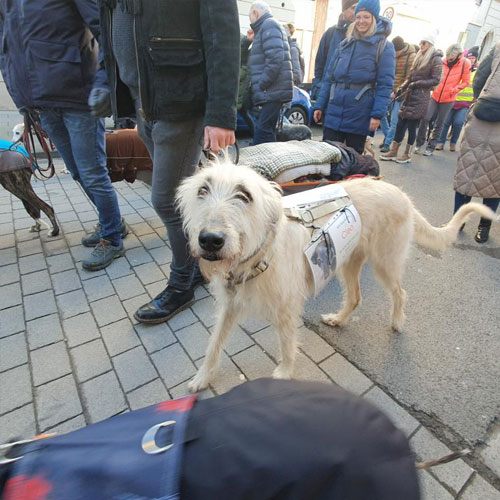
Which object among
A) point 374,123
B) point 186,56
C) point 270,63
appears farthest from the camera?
point 270,63

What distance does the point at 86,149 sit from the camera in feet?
9.45

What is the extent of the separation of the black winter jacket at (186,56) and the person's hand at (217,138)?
35mm

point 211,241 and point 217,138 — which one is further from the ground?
point 217,138

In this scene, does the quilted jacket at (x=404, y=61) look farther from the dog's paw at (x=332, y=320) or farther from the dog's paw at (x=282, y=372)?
the dog's paw at (x=282, y=372)

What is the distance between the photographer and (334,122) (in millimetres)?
4270

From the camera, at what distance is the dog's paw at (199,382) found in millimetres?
2020

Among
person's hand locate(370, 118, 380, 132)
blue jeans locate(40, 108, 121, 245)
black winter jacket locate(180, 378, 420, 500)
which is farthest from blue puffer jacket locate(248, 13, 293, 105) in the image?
black winter jacket locate(180, 378, 420, 500)

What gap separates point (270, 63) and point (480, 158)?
3.11 metres

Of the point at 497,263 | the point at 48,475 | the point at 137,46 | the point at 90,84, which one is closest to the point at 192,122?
the point at 137,46

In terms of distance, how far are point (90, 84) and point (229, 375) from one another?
2.80 m

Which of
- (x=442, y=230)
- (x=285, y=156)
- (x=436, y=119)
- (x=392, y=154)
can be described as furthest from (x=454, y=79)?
(x=442, y=230)

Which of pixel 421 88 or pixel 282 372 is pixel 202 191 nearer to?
pixel 282 372

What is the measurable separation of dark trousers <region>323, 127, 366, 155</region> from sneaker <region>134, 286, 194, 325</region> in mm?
3158

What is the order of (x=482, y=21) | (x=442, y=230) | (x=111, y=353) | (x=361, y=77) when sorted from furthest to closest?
(x=482, y=21)
(x=361, y=77)
(x=442, y=230)
(x=111, y=353)
